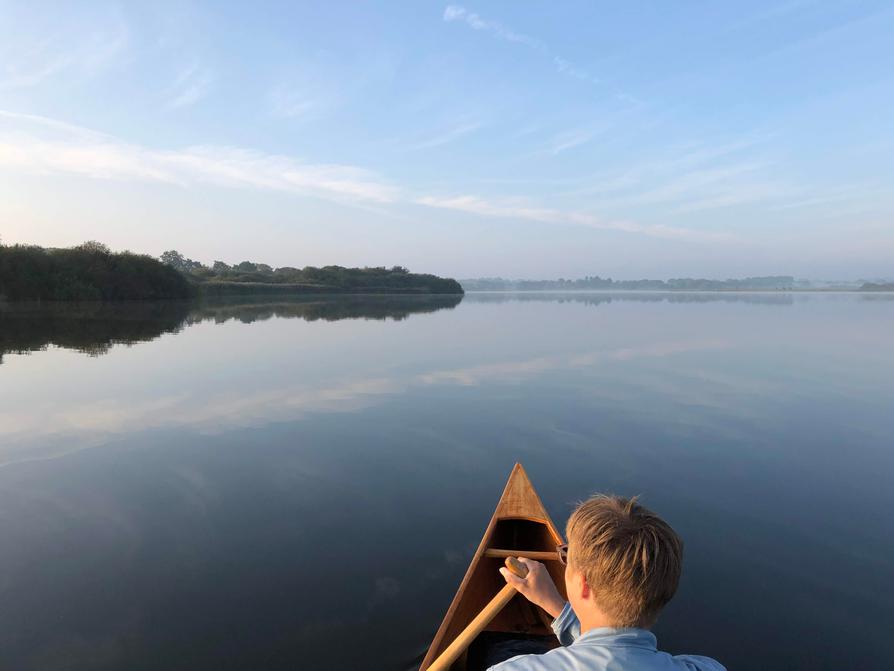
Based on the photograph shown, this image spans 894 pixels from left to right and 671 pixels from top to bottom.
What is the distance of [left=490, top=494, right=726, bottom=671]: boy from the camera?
5.27ft

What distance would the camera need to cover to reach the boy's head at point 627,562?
5.45 feet

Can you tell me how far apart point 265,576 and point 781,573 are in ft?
16.7

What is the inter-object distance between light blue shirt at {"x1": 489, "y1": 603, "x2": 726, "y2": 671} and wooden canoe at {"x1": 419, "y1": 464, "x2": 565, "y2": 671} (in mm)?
1942

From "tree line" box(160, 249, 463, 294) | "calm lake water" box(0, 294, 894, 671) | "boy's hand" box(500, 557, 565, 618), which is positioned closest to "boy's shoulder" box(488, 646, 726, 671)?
"boy's hand" box(500, 557, 565, 618)

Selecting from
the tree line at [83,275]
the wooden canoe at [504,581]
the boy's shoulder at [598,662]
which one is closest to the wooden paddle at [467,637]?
the wooden canoe at [504,581]

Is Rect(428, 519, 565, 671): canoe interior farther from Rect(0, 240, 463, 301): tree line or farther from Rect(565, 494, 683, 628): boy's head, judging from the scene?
Rect(0, 240, 463, 301): tree line

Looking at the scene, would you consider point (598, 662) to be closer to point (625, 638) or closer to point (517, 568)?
point (625, 638)

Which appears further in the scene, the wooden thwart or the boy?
the wooden thwart

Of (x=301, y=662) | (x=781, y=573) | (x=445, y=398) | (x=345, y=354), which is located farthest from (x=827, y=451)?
(x=345, y=354)

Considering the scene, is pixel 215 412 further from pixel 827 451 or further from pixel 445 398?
pixel 827 451

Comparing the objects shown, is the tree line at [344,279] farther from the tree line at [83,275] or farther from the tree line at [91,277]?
the tree line at [83,275]

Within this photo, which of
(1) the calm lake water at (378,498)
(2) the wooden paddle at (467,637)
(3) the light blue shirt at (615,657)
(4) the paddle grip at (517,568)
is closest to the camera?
(3) the light blue shirt at (615,657)

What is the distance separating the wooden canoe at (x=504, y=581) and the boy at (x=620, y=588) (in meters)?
2.00

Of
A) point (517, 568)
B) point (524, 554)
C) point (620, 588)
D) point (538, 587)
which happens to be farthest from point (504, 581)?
point (620, 588)
